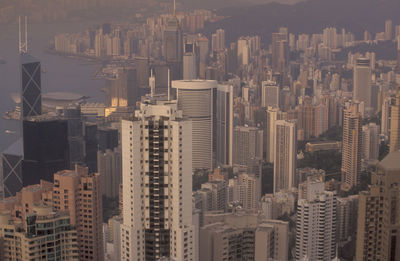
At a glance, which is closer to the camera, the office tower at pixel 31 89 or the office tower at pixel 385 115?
the office tower at pixel 385 115

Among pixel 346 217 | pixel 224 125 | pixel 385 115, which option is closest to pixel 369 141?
pixel 385 115

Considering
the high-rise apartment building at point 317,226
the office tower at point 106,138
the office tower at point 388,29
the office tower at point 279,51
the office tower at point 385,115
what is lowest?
the high-rise apartment building at point 317,226

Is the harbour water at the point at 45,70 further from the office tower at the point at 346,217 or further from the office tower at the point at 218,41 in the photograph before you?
the office tower at the point at 346,217

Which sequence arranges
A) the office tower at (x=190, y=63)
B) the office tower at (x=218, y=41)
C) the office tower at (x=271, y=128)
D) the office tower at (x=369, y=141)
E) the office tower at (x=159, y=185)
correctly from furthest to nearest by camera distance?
the office tower at (x=218, y=41), the office tower at (x=190, y=63), the office tower at (x=271, y=128), the office tower at (x=369, y=141), the office tower at (x=159, y=185)

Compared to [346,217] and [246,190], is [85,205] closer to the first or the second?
[346,217]

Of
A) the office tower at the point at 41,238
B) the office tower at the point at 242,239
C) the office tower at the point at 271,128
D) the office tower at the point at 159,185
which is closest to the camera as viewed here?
the office tower at the point at 41,238

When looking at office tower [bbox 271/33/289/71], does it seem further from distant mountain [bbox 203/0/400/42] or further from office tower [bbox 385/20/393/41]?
office tower [bbox 385/20/393/41]

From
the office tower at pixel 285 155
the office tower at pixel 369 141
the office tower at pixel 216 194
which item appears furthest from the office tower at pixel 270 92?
the office tower at pixel 216 194

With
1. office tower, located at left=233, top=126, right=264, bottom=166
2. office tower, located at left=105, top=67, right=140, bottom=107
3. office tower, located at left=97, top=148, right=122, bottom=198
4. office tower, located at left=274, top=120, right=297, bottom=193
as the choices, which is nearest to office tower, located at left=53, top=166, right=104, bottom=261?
office tower, located at left=97, top=148, right=122, bottom=198
